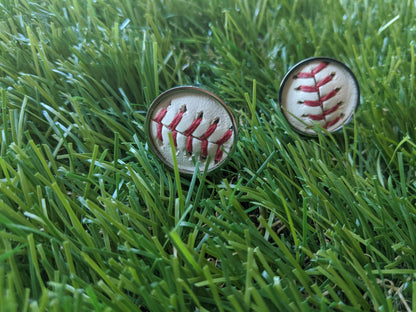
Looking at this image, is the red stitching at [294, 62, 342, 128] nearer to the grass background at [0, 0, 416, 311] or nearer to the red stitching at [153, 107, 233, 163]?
the grass background at [0, 0, 416, 311]

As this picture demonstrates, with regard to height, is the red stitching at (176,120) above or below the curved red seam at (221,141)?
above

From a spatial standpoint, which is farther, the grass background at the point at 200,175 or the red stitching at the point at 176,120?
the red stitching at the point at 176,120

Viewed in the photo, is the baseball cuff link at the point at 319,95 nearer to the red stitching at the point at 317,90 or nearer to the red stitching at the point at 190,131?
the red stitching at the point at 317,90

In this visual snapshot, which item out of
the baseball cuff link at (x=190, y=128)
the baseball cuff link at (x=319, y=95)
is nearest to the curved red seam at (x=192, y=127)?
the baseball cuff link at (x=190, y=128)

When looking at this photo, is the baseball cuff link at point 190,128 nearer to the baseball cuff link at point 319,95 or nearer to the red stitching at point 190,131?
the red stitching at point 190,131

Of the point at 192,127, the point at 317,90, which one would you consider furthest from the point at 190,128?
the point at 317,90

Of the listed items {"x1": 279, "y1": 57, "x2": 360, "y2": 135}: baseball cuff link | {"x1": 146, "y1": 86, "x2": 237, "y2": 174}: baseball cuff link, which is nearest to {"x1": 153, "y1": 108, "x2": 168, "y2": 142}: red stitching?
{"x1": 146, "y1": 86, "x2": 237, "y2": 174}: baseball cuff link
